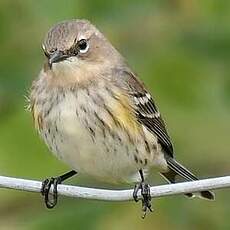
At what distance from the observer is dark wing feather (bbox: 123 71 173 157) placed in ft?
18.4

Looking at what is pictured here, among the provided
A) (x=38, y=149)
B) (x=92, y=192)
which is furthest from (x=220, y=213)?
(x=92, y=192)

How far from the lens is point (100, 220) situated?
18.8 ft

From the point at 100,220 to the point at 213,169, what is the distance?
0.67 metres

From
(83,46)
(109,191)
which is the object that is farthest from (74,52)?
(109,191)

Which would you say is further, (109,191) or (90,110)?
(90,110)

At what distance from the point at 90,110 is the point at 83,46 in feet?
1.24

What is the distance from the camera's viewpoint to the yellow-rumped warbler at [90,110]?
520cm

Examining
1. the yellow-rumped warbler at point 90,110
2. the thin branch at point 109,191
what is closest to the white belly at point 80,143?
the yellow-rumped warbler at point 90,110

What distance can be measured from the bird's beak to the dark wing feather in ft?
1.57

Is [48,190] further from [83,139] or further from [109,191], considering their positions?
[109,191]

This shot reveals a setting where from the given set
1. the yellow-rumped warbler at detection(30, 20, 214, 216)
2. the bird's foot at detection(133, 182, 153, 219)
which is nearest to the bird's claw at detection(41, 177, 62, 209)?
the yellow-rumped warbler at detection(30, 20, 214, 216)

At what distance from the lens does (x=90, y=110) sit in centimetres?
523

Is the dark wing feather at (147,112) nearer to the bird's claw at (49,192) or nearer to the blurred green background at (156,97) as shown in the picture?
the blurred green background at (156,97)

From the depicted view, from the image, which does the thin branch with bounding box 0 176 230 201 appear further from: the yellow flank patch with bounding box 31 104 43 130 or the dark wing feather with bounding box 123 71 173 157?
the dark wing feather with bounding box 123 71 173 157
